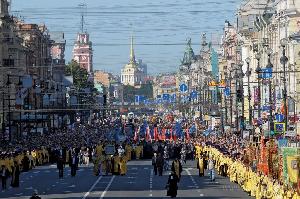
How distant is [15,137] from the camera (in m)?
112

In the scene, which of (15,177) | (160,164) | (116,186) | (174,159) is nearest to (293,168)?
(116,186)

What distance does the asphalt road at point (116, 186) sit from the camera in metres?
47.6

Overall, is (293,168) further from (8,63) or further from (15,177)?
(8,63)

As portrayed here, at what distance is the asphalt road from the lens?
156ft

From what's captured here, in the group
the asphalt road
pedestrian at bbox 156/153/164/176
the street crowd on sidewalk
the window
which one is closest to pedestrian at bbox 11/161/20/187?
the street crowd on sidewalk

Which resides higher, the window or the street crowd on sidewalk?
the window

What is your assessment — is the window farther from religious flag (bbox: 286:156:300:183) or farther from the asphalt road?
religious flag (bbox: 286:156:300:183)

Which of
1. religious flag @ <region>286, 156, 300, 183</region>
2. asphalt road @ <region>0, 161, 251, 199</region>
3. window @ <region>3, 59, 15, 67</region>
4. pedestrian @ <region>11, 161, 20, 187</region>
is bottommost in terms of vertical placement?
asphalt road @ <region>0, 161, 251, 199</region>

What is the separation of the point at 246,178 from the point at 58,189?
7.75 meters

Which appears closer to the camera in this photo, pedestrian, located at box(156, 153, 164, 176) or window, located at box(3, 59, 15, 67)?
pedestrian, located at box(156, 153, 164, 176)

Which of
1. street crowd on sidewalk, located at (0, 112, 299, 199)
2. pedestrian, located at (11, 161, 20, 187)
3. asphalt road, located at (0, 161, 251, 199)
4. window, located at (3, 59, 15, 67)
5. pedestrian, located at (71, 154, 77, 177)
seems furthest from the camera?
window, located at (3, 59, 15, 67)

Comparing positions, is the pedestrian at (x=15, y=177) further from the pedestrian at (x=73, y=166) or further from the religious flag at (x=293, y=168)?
the religious flag at (x=293, y=168)

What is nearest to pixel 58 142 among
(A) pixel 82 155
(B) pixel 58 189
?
(A) pixel 82 155

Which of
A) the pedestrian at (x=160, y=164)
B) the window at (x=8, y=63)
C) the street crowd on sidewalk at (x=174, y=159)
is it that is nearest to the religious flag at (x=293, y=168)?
the street crowd on sidewalk at (x=174, y=159)
